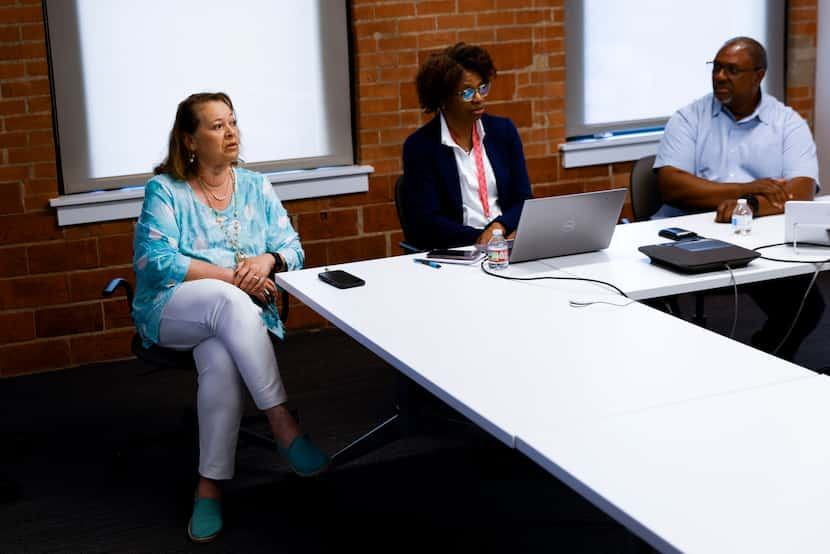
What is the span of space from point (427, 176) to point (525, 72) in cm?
162

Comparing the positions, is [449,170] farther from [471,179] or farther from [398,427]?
[398,427]

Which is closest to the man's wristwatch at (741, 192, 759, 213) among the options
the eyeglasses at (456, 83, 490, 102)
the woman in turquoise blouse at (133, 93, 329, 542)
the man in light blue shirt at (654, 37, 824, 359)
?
the man in light blue shirt at (654, 37, 824, 359)

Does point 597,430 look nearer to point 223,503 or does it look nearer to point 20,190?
point 223,503

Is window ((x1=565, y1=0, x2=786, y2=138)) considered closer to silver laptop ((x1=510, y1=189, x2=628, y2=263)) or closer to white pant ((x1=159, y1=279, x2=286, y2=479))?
silver laptop ((x1=510, y1=189, x2=628, y2=263))

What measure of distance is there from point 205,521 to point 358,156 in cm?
239

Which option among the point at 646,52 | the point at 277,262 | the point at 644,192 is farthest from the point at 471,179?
the point at 646,52

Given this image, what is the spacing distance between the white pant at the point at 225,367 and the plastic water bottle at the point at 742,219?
159cm

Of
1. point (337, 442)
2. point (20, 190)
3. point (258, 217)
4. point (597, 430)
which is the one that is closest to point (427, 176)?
point (258, 217)

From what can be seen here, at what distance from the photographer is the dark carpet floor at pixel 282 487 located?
309cm

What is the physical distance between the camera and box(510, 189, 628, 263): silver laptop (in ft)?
10.5

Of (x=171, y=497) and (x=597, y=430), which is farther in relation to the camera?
(x=171, y=497)

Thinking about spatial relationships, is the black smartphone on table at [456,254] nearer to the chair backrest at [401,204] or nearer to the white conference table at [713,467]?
the chair backrest at [401,204]

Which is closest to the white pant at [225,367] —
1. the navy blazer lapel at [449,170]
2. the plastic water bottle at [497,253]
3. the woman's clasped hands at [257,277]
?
the woman's clasped hands at [257,277]

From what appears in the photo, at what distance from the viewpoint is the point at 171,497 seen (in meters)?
3.40
